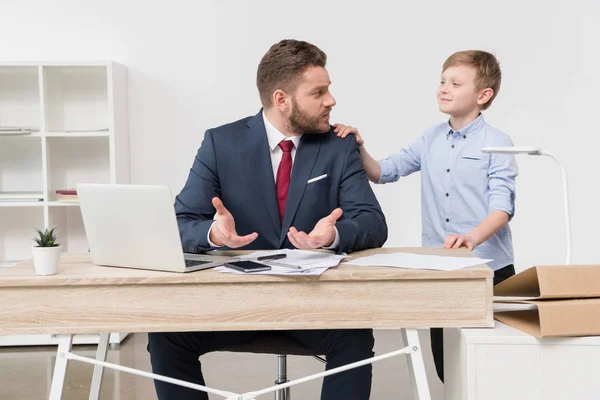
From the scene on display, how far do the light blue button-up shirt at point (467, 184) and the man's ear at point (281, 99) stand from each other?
55 centimetres

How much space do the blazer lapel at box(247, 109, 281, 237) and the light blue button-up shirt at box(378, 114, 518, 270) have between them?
0.59m

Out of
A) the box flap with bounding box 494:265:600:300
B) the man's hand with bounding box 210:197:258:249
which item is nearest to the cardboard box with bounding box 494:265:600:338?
the box flap with bounding box 494:265:600:300

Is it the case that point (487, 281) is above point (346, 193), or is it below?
below

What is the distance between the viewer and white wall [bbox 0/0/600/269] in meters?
4.55

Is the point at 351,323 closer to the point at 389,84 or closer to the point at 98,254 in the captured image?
the point at 98,254

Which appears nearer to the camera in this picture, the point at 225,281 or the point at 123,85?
the point at 225,281

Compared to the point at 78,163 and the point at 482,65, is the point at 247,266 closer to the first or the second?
the point at 482,65

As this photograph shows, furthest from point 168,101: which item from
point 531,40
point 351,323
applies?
point 351,323

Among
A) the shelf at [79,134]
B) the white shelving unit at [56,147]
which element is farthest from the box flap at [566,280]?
the white shelving unit at [56,147]

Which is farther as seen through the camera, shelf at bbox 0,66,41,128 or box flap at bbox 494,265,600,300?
shelf at bbox 0,66,41,128

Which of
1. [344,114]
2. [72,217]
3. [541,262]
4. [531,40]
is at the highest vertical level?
[531,40]

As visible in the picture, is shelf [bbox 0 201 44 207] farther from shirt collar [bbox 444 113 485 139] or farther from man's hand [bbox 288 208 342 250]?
man's hand [bbox 288 208 342 250]

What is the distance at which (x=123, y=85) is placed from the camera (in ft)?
15.1

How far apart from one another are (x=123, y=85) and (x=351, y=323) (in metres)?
3.05
